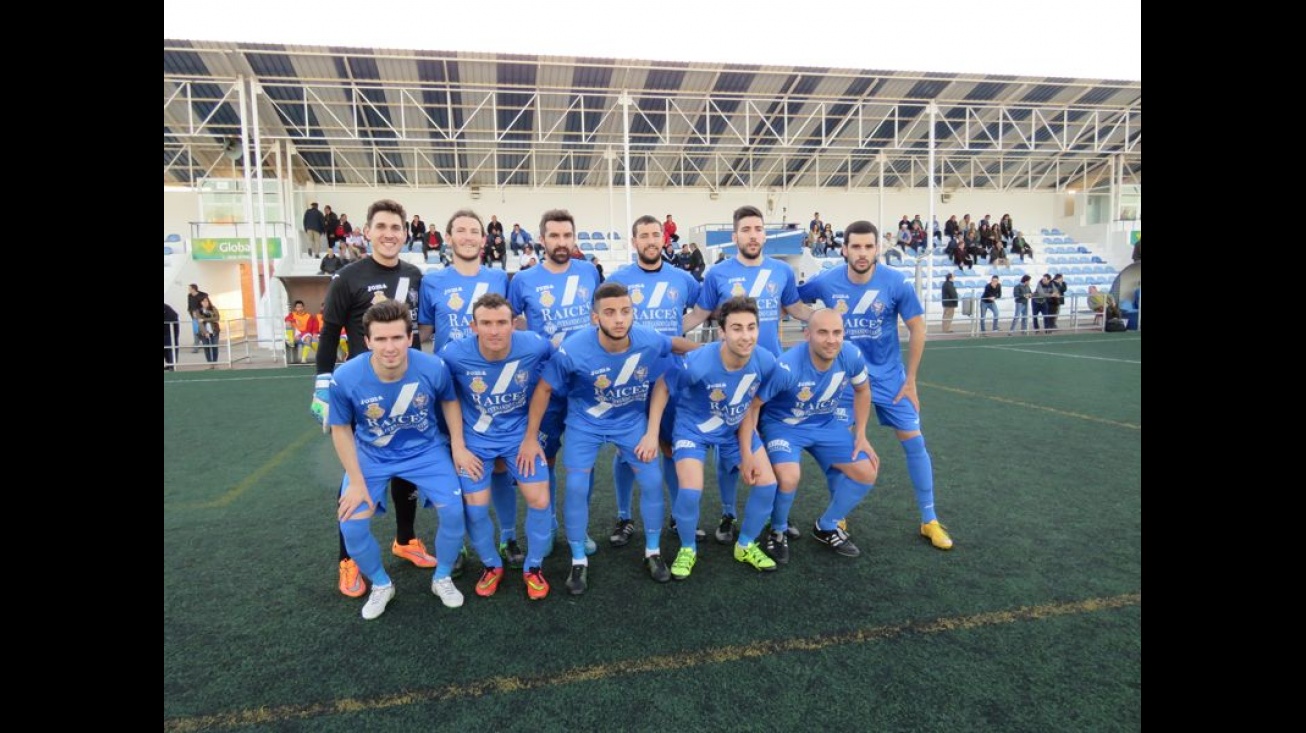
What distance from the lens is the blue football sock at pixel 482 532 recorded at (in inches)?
129

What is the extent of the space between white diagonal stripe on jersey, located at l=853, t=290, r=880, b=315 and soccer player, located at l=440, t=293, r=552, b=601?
75.0 inches

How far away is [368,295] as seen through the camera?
341 cm

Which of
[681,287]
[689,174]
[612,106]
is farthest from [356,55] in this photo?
[681,287]

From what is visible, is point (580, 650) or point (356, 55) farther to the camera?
point (356, 55)

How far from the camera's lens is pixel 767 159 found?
24359mm

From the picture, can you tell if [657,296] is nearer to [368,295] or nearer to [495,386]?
[495,386]

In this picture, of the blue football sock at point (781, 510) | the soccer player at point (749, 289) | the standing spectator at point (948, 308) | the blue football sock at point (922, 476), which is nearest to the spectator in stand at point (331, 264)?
the soccer player at point (749, 289)

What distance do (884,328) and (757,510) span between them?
1433 millimetres

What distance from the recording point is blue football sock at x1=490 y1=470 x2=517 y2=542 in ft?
12.0

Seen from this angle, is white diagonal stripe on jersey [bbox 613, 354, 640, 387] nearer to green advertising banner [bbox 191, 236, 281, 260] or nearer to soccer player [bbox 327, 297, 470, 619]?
soccer player [bbox 327, 297, 470, 619]

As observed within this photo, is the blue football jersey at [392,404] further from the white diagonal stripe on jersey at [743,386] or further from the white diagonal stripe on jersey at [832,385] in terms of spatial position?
the white diagonal stripe on jersey at [832,385]
